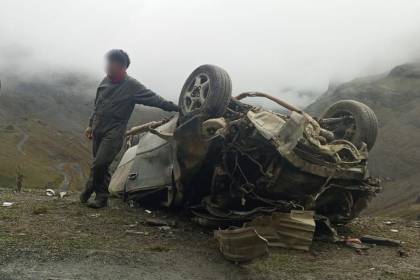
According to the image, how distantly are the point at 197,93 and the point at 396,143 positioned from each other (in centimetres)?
14458

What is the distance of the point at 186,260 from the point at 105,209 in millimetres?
3067

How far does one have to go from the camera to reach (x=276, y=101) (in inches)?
324

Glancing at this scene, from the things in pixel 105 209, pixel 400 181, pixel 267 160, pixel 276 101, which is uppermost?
pixel 276 101

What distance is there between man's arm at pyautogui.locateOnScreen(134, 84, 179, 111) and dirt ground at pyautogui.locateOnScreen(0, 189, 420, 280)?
1742 millimetres

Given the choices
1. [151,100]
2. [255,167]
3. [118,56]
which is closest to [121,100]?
[151,100]

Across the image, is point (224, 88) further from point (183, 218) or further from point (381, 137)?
point (381, 137)

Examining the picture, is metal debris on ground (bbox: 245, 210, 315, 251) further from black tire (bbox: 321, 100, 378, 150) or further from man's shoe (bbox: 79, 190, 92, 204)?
man's shoe (bbox: 79, 190, 92, 204)

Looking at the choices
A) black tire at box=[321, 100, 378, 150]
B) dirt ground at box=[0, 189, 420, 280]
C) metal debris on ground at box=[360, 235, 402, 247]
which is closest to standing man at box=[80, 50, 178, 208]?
dirt ground at box=[0, 189, 420, 280]

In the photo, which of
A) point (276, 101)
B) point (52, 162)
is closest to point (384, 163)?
point (52, 162)

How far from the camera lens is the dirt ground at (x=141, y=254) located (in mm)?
5227

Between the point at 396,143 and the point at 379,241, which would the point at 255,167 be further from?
the point at 396,143

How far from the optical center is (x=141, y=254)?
19.3ft

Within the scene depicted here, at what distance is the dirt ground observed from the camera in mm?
5227

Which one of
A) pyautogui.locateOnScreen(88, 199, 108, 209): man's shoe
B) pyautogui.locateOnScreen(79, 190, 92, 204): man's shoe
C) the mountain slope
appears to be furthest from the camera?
the mountain slope
